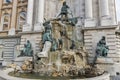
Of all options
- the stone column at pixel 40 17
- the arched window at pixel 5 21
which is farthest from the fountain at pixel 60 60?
the arched window at pixel 5 21

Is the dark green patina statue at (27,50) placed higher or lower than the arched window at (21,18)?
lower

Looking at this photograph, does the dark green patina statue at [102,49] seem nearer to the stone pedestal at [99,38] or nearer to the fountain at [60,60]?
the stone pedestal at [99,38]

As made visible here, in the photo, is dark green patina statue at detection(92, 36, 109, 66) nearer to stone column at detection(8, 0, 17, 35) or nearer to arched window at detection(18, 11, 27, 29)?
Result: stone column at detection(8, 0, 17, 35)

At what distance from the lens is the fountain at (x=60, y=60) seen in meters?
10.0

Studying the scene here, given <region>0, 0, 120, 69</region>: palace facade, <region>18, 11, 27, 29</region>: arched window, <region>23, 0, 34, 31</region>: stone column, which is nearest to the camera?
<region>0, 0, 120, 69</region>: palace facade

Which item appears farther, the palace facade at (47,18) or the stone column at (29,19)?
the stone column at (29,19)

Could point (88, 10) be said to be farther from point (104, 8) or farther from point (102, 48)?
point (102, 48)

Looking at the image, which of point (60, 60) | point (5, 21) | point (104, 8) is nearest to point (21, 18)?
point (5, 21)

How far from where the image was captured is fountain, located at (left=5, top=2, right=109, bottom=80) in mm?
10039

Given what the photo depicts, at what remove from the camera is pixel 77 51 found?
483 inches

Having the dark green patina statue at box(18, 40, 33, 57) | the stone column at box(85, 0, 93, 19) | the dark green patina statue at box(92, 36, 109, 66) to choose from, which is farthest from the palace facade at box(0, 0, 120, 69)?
the dark green patina statue at box(92, 36, 109, 66)

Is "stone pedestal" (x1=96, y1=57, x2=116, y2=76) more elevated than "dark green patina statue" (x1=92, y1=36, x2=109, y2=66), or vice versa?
"dark green patina statue" (x1=92, y1=36, x2=109, y2=66)

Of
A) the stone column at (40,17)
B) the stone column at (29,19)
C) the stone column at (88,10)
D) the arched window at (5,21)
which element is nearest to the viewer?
the stone column at (88,10)

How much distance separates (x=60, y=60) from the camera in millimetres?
11359
